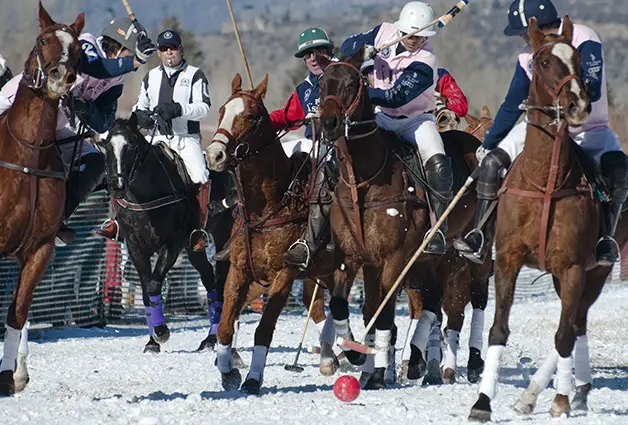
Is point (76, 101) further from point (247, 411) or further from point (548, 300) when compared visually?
point (548, 300)

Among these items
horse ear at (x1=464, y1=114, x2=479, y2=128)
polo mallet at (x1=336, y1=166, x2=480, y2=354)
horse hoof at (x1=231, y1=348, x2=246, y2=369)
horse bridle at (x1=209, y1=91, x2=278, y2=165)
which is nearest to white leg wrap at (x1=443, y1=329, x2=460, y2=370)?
polo mallet at (x1=336, y1=166, x2=480, y2=354)

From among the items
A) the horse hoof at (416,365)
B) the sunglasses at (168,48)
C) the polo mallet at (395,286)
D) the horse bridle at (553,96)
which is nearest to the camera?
the horse bridle at (553,96)

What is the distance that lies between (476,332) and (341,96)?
3.43 m

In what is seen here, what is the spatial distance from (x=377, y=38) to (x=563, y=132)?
389 centimetres

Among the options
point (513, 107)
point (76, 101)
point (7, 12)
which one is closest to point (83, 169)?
point (76, 101)

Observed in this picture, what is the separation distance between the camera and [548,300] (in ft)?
84.8

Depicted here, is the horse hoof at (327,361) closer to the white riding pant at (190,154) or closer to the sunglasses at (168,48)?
the white riding pant at (190,154)

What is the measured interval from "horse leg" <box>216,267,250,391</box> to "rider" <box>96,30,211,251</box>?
450cm

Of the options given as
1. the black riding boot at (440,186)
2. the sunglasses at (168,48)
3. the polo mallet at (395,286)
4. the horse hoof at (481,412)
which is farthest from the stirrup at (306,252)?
the sunglasses at (168,48)

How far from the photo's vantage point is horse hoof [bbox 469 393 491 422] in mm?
9844

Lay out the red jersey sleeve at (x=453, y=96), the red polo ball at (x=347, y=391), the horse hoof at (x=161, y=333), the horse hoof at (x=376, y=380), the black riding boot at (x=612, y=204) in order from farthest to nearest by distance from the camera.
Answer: the horse hoof at (x=161, y=333) → the red jersey sleeve at (x=453, y=96) → the horse hoof at (x=376, y=380) → the red polo ball at (x=347, y=391) → the black riding boot at (x=612, y=204)

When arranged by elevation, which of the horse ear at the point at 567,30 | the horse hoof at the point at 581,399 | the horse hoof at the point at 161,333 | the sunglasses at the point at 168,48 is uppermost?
the sunglasses at the point at 168,48

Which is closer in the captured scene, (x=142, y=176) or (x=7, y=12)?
(x=142, y=176)

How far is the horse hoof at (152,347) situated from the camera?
52.6 feet
